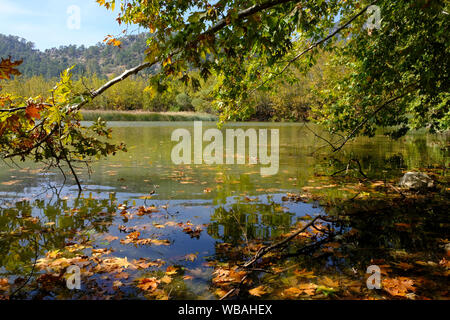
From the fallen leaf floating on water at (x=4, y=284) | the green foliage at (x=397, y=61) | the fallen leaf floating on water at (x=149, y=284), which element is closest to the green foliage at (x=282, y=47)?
the green foliage at (x=397, y=61)

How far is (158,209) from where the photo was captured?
5.23 meters

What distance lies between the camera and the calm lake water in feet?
11.7

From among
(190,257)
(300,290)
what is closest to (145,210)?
(190,257)

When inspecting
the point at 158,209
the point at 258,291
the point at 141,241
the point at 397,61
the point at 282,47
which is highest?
the point at 397,61

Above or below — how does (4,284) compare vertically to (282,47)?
below

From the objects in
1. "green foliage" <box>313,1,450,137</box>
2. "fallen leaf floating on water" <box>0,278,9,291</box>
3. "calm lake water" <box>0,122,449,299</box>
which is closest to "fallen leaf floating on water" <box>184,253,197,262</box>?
"calm lake water" <box>0,122,449,299</box>

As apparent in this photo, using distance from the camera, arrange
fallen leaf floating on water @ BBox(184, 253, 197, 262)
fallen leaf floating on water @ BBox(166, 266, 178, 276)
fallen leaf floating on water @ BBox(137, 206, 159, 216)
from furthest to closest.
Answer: fallen leaf floating on water @ BBox(137, 206, 159, 216)
fallen leaf floating on water @ BBox(184, 253, 197, 262)
fallen leaf floating on water @ BBox(166, 266, 178, 276)

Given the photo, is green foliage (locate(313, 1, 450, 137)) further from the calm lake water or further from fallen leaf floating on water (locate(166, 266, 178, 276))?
fallen leaf floating on water (locate(166, 266, 178, 276))

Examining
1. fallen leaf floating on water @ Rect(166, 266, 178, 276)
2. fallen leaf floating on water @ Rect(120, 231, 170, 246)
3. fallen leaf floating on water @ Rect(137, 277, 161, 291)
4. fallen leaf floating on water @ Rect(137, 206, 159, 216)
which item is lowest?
fallen leaf floating on water @ Rect(137, 277, 161, 291)

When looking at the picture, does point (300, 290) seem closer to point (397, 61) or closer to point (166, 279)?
point (166, 279)
